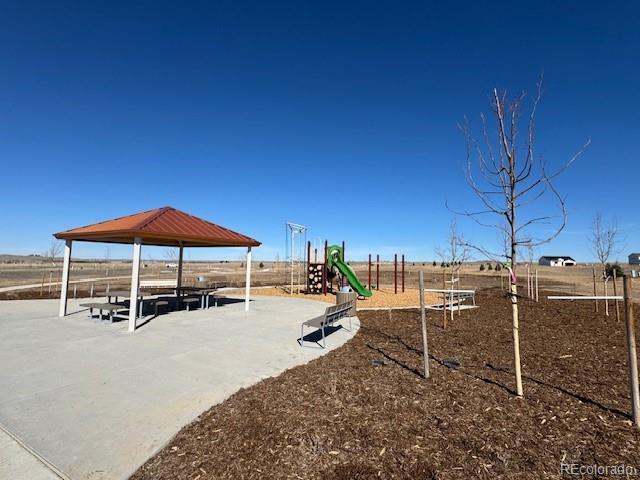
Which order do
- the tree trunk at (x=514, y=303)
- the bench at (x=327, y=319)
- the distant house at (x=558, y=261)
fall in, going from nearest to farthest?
the tree trunk at (x=514, y=303)
the bench at (x=327, y=319)
the distant house at (x=558, y=261)

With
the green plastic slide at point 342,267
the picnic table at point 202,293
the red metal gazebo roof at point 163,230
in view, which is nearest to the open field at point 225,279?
the picnic table at point 202,293

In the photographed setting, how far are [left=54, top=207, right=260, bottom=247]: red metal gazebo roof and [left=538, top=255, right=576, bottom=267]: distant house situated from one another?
4189 inches

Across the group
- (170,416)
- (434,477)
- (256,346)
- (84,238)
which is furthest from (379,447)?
(84,238)

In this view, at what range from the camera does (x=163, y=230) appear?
9.32 m

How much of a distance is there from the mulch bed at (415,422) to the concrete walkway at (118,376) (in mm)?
426

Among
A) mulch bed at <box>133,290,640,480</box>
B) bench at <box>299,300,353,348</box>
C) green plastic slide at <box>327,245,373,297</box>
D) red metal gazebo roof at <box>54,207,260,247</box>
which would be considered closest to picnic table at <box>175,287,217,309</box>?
red metal gazebo roof at <box>54,207,260,247</box>

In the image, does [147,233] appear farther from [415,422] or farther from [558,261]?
[558,261]

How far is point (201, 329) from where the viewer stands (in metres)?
8.99

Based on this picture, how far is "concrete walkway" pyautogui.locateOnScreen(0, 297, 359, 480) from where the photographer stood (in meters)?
3.31

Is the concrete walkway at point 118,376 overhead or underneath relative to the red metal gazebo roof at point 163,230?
underneath

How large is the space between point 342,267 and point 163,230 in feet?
34.6

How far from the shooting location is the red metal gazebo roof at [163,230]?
9.07m

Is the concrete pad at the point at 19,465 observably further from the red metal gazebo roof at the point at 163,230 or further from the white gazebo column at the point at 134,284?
the red metal gazebo roof at the point at 163,230

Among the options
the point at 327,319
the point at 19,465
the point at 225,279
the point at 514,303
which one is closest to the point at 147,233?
the point at 327,319
